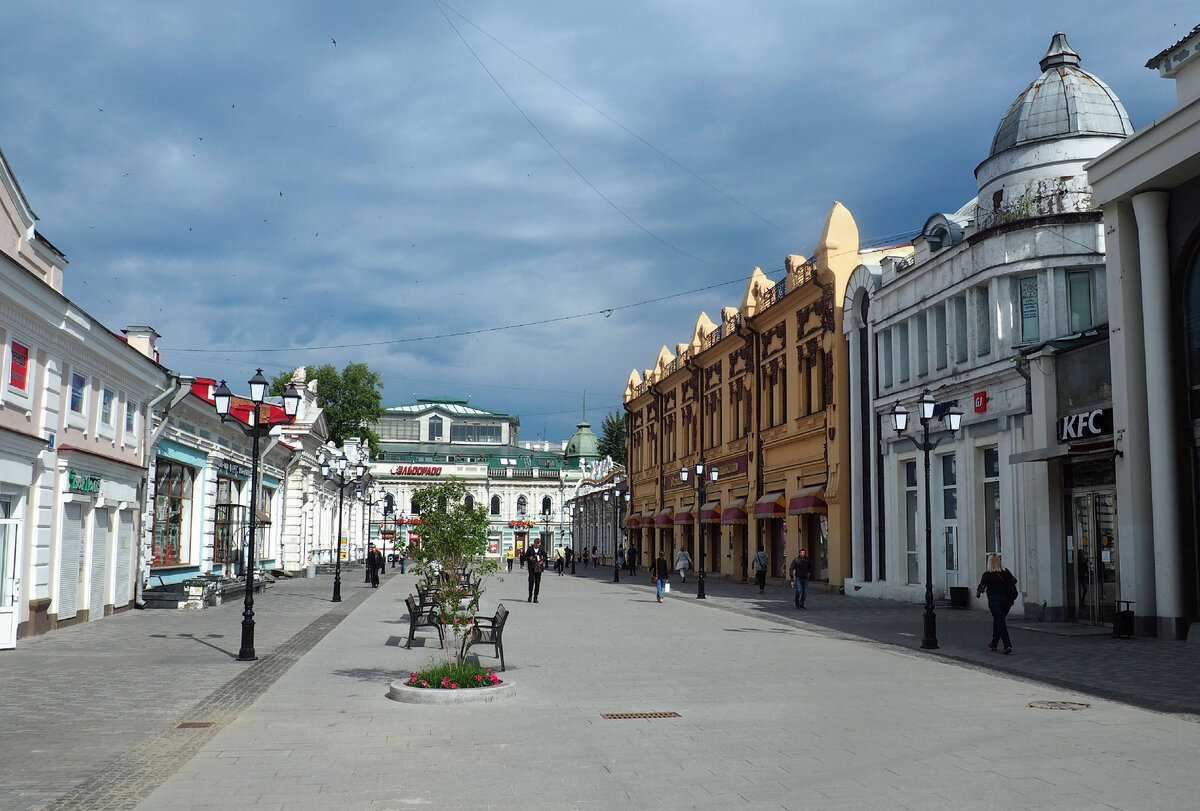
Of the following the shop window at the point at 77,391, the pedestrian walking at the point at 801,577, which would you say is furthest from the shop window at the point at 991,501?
the shop window at the point at 77,391

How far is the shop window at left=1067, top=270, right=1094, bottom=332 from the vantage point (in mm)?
24734

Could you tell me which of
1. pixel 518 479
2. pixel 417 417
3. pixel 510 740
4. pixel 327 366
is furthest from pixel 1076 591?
pixel 417 417

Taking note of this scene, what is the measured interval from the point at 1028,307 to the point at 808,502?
1280cm

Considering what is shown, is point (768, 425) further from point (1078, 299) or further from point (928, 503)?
point (928, 503)

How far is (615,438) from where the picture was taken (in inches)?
4183

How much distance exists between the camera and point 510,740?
32.0ft

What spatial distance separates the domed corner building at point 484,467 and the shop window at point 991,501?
227 ft

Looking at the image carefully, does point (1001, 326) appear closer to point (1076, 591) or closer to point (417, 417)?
point (1076, 591)

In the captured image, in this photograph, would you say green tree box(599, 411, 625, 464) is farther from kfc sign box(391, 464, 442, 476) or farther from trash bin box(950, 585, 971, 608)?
trash bin box(950, 585, 971, 608)

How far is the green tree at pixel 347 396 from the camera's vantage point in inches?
2662

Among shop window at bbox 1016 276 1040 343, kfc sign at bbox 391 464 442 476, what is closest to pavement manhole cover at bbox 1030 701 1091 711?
shop window at bbox 1016 276 1040 343

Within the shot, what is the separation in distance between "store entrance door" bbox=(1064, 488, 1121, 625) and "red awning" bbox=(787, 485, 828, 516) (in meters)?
13.2

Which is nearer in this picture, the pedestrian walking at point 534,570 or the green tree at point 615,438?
the pedestrian walking at point 534,570

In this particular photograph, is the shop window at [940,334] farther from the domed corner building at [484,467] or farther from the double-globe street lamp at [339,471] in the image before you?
the domed corner building at [484,467]
